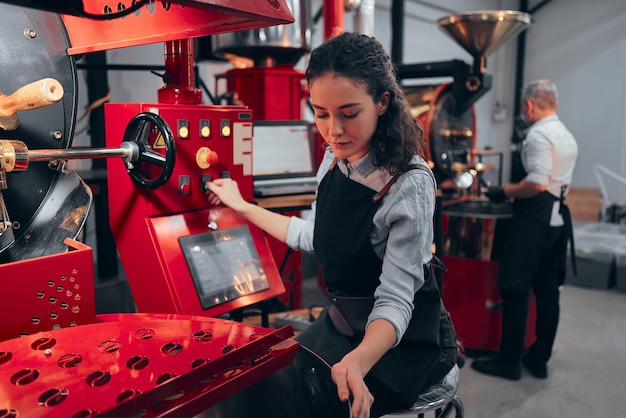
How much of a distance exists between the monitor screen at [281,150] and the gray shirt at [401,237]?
1.47 metres

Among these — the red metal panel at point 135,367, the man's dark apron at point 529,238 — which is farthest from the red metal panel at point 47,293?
the man's dark apron at point 529,238

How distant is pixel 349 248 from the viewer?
134 cm

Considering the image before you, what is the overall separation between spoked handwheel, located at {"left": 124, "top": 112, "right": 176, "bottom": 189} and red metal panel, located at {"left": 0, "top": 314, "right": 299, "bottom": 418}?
481mm

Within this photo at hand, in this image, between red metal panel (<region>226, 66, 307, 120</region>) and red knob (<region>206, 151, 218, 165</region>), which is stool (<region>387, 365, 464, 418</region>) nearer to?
red knob (<region>206, 151, 218, 165</region>)

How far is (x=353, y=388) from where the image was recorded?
929mm

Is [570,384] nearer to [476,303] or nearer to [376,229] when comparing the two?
[476,303]

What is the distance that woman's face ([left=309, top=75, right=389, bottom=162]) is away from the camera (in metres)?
1.20

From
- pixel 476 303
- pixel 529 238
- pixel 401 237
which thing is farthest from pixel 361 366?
pixel 476 303

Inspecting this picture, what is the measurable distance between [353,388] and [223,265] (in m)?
0.81

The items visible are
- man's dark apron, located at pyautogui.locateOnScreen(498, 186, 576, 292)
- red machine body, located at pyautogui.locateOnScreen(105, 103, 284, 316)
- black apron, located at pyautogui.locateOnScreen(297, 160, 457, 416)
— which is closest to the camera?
black apron, located at pyautogui.locateOnScreen(297, 160, 457, 416)

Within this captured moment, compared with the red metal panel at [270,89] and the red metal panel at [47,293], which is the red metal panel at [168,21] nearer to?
the red metal panel at [47,293]

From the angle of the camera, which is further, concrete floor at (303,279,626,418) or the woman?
concrete floor at (303,279,626,418)

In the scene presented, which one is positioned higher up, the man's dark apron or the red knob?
the red knob

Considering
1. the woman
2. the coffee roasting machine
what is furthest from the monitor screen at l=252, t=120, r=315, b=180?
the woman
